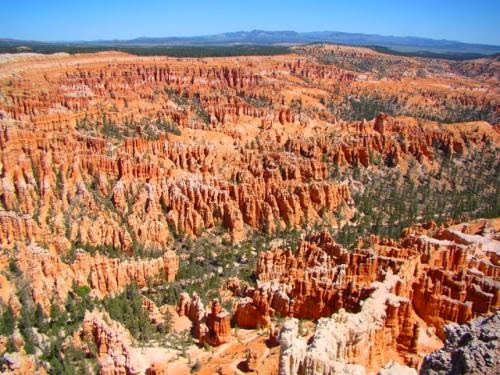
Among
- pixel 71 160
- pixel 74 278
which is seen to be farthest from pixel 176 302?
pixel 71 160

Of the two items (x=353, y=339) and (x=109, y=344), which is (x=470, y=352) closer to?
(x=353, y=339)

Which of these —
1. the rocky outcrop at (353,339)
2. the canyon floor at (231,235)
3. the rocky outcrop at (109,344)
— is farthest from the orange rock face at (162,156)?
the rocky outcrop at (353,339)

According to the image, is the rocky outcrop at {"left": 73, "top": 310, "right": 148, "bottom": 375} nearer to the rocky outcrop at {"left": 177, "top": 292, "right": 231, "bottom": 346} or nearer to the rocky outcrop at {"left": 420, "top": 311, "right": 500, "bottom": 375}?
the rocky outcrop at {"left": 177, "top": 292, "right": 231, "bottom": 346}

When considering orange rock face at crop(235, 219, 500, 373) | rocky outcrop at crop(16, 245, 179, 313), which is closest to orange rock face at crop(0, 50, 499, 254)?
rocky outcrop at crop(16, 245, 179, 313)

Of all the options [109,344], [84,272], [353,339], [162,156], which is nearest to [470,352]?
[353,339]

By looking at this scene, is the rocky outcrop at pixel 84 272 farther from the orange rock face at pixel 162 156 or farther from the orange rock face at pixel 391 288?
the orange rock face at pixel 391 288

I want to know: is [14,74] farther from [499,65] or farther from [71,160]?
[499,65]
